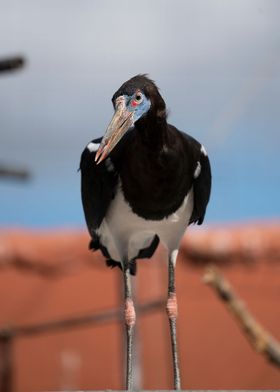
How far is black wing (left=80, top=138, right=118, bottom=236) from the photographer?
3871 mm

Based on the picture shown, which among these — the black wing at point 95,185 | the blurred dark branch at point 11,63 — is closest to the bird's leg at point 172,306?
the black wing at point 95,185

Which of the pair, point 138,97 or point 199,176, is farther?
point 199,176

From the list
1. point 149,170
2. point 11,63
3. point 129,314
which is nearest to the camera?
point 11,63

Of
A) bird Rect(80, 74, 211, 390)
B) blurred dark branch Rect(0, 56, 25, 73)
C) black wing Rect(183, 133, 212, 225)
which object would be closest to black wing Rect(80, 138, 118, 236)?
bird Rect(80, 74, 211, 390)

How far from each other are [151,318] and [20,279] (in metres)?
1.34

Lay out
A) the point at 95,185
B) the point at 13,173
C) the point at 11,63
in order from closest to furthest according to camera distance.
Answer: the point at 11,63 → the point at 95,185 → the point at 13,173

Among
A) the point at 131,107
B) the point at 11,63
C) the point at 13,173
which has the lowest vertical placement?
the point at 131,107

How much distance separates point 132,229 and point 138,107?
0.72m

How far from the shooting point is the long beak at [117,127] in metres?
3.32

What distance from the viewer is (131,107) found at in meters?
3.42

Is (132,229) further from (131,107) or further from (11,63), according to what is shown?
(11,63)

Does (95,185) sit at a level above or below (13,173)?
below

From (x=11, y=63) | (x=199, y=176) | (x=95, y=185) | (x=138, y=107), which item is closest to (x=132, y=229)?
(x=95, y=185)

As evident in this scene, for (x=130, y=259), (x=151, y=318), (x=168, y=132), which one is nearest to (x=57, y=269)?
(x=151, y=318)
